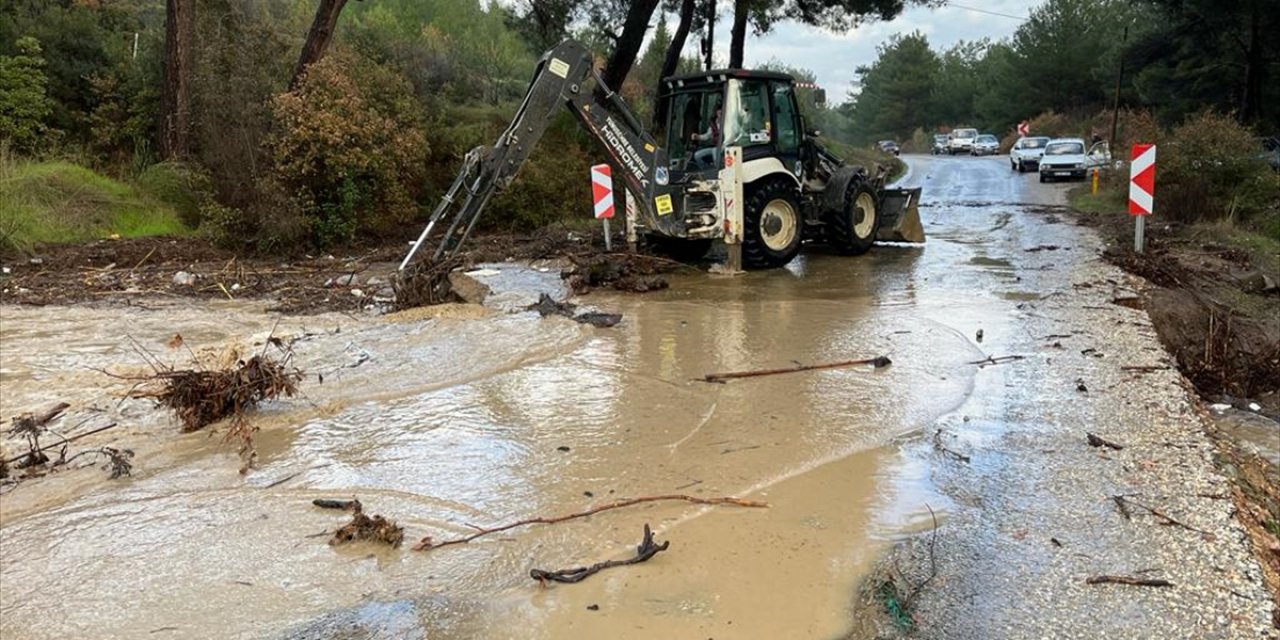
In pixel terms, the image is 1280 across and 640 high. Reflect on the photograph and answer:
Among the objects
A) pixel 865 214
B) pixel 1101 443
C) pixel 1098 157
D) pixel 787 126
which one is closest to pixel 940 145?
pixel 1098 157

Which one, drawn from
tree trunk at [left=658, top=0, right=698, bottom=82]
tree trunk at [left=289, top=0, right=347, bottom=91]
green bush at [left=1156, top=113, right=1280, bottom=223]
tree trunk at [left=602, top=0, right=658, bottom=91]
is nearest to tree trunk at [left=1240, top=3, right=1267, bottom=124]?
green bush at [left=1156, top=113, right=1280, bottom=223]

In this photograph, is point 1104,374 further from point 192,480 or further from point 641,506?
point 192,480

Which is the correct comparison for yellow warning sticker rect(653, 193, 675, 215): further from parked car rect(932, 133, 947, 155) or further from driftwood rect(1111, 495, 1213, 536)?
parked car rect(932, 133, 947, 155)

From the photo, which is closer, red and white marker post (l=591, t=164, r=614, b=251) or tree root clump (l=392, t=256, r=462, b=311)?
tree root clump (l=392, t=256, r=462, b=311)

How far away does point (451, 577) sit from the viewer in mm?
3846

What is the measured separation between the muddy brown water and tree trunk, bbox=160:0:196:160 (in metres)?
8.16

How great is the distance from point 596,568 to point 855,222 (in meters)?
9.95

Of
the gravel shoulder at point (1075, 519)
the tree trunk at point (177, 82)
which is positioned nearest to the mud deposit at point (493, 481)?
the gravel shoulder at point (1075, 519)

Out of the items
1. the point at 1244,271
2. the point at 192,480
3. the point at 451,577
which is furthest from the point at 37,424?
the point at 1244,271

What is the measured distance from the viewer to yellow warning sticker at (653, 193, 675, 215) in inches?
427

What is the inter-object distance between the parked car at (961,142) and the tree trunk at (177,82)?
47.8 metres

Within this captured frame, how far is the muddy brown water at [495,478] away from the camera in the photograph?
362cm

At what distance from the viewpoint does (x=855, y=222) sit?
42.1 ft

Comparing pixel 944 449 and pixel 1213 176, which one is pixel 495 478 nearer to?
pixel 944 449
